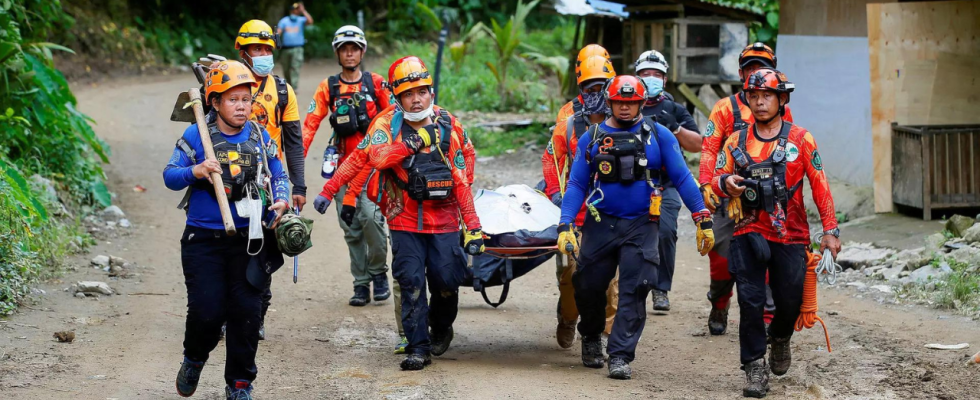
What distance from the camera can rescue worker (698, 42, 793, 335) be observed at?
7.30m

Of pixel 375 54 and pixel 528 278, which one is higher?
pixel 375 54

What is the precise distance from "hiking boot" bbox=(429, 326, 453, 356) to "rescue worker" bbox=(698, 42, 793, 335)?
2.01m

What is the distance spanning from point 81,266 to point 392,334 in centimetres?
363

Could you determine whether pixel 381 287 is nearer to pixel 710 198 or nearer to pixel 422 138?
pixel 422 138

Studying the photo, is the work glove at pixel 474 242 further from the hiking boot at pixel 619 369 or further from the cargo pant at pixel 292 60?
the cargo pant at pixel 292 60

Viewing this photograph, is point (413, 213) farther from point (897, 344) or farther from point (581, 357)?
point (897, 344)

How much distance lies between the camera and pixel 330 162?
8.34m

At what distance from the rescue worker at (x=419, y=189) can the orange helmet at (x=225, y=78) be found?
1112 millimetres

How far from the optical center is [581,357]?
289 inches

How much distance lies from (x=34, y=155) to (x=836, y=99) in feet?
31.3

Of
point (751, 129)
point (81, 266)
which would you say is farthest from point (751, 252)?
point (81, 266)

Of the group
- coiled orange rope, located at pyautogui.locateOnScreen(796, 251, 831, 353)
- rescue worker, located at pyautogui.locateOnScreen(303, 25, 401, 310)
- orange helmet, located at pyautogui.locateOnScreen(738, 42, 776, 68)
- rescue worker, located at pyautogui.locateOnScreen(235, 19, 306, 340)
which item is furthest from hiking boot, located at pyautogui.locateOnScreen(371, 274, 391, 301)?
coiled orange rope, located at pyautogui.locateOnScreen(796, 251, 831, 353)

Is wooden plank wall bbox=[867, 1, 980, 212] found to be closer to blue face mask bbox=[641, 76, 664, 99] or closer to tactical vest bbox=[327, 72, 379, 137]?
blue face mask bbox=[641, 76, 664, 99]

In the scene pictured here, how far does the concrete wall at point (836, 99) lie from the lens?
502 inches
